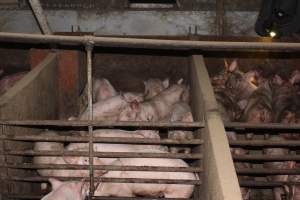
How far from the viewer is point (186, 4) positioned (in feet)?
23.5

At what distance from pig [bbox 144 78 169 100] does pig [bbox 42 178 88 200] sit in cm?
306

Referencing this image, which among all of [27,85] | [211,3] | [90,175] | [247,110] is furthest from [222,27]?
[90,175]

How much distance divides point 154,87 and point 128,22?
121cm

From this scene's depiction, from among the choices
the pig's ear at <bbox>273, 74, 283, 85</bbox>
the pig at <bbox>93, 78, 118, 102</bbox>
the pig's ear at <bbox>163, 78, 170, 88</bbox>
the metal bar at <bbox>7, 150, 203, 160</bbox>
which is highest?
the pig's ear at <bbox>163, 78, 170, 88</bbox>

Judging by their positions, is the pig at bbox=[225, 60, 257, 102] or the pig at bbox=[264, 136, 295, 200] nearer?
the pig at bbox=[264, 136, 295, 200]

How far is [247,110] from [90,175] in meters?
2.58

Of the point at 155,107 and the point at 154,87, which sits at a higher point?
the point at 154,87

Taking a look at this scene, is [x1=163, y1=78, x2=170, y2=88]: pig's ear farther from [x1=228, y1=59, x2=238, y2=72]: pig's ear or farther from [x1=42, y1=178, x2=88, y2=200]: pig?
[x1=42, y1=178, x2=88, y2=200]: pig

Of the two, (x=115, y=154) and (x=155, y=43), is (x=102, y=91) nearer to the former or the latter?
(x=115, y=154)

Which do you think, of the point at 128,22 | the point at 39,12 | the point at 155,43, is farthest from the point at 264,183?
the point at 128,22

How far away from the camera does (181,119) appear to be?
5.27 meters

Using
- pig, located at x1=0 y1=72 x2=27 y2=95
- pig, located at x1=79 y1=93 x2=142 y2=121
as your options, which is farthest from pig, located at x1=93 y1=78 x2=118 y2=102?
pig, located at x1=0 y1=72 x2=27 y2=95

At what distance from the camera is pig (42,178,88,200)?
11.3 feet

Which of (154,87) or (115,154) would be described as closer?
(115,154)
